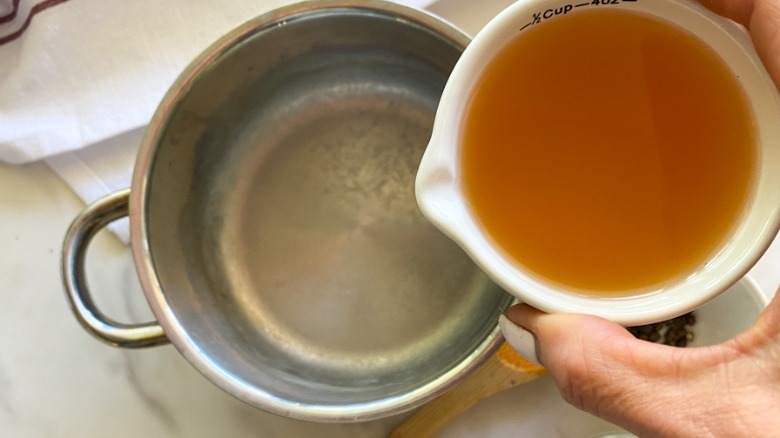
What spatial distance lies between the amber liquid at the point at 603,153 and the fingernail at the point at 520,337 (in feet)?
0.12

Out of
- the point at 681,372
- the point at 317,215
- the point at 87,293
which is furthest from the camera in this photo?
the point at 317,215

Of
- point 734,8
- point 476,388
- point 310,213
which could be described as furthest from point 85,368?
point 734,8

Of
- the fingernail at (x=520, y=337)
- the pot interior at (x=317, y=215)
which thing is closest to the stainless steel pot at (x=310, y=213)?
the pot interior at (x=317, y=215)

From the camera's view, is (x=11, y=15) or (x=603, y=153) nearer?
(x=603, y=153)

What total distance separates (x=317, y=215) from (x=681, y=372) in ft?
1.20

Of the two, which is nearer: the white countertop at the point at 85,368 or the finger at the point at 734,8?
the finger at the point at 734,8

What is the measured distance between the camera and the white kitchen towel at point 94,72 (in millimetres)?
602

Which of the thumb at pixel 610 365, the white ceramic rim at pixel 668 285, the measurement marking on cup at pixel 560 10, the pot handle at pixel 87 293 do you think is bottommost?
the pot handle at pixel 87 293

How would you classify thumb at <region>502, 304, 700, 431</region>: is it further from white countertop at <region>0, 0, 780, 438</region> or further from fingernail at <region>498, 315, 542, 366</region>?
white countertop at <region>0, 0, 780, 438</region>

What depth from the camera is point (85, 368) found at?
63 cm

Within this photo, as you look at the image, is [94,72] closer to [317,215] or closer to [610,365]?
[317,215]

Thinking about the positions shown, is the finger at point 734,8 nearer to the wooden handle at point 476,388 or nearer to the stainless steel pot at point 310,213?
the stainless steel pot at point 310,213

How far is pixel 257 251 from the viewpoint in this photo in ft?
2.14

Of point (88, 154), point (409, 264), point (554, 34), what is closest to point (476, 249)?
point (554, 34)
